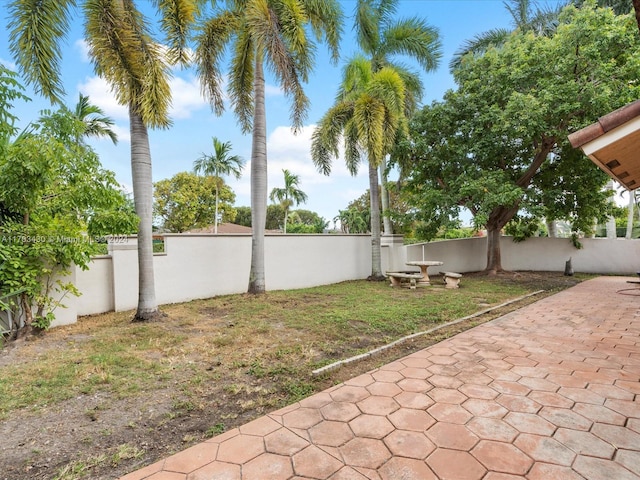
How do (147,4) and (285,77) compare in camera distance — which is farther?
(285,77)

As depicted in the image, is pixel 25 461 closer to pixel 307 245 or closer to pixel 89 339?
pixel 89 339

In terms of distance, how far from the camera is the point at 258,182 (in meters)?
7.88

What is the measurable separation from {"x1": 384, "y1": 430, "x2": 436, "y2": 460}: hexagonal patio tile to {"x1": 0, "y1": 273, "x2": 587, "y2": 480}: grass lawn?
100cm

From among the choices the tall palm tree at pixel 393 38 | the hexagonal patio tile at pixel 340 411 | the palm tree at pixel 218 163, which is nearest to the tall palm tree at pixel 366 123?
the tall palm tree at pixel 393 38

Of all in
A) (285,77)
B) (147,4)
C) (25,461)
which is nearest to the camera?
(25,461)

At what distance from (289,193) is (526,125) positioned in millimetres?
21466

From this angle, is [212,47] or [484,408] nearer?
[484,408]

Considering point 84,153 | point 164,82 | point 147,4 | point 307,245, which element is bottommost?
point 307,245

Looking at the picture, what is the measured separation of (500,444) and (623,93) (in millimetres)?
10290

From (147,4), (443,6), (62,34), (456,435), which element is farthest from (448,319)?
(443,6)

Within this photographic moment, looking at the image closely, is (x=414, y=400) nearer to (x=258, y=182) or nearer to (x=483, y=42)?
(x=258, y=182)

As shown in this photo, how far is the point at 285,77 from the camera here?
7.58 meters

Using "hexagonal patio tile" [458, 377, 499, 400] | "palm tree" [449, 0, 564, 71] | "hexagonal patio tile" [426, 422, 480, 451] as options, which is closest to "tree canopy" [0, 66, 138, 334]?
"hexagonal patio tile" [426, 422, 480, 451]

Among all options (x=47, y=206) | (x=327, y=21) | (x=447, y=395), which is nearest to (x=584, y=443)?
(x=447, y=395)
